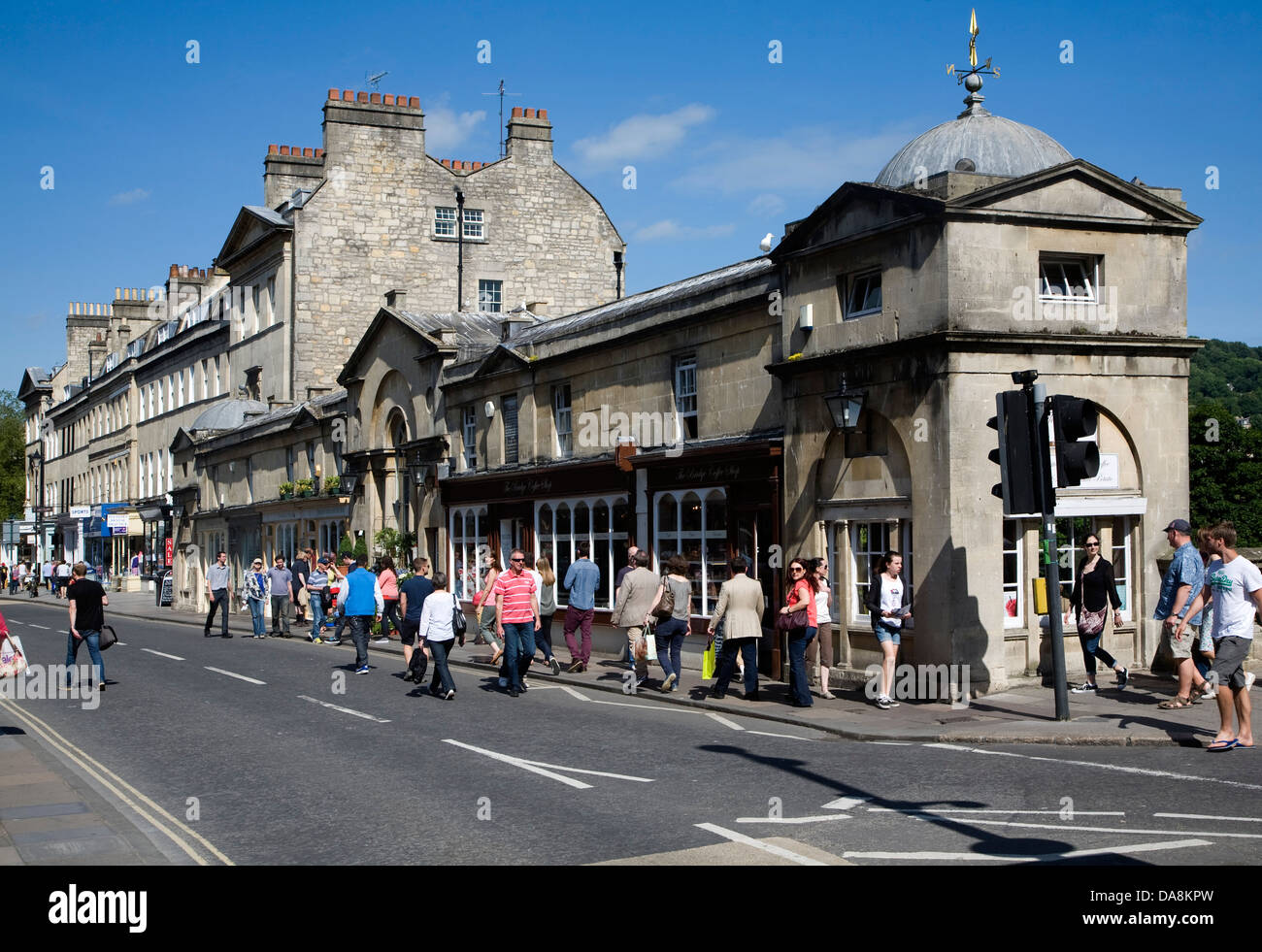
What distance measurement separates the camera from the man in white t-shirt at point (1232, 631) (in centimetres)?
1102

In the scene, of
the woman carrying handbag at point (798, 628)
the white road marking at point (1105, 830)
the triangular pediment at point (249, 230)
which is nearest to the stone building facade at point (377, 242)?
the triangular pediment at point (249, 230)

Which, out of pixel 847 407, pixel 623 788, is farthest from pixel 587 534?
pixel 623 788

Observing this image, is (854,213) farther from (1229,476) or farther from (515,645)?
(1229,476)

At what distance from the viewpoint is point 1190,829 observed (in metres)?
8.14

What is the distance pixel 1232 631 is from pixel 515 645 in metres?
9.43

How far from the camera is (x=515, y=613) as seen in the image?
17.2 m

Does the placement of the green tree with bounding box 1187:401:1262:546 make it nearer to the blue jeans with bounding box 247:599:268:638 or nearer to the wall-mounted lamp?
the blue jeans with bounding box 247:599:268:638

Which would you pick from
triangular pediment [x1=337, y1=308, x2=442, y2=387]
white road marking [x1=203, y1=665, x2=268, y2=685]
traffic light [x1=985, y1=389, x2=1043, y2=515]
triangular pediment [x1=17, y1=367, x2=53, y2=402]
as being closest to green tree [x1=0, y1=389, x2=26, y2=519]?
triangular pediment [x1=17, y1=367, x2=53, y2=402]

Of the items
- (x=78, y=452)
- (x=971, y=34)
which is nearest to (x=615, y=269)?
(x=971, y=34)

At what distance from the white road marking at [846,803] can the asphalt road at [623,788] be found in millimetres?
40

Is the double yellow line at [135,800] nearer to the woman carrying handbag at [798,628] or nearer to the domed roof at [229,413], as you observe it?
the woman carrying handbag at [798,628]

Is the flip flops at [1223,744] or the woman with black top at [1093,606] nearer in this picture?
the flip flops at [1223,744]

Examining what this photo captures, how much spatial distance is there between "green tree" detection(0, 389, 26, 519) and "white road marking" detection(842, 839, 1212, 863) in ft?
331

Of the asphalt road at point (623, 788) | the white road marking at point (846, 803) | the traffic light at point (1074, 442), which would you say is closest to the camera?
the asphalt road at point (623, 788)
